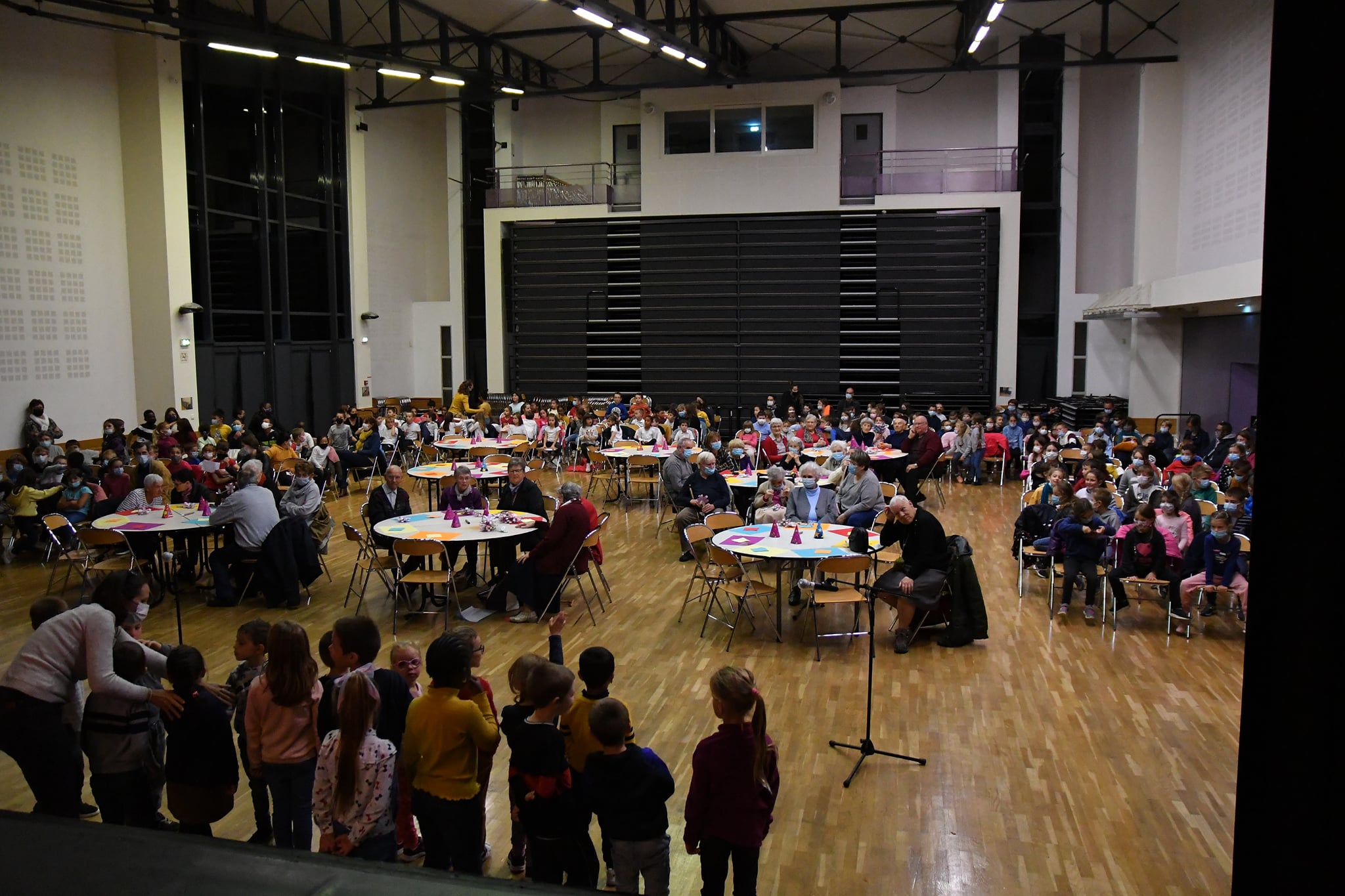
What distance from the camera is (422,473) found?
11320mm

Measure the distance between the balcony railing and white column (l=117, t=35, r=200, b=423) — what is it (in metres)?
13.7

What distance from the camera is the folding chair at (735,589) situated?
7.48m

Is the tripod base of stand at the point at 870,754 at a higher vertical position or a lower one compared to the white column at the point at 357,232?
lower

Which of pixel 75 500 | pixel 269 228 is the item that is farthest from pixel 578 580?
pixel 269 228

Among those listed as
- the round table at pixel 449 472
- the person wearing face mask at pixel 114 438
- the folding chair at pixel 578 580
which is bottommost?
the folding chair at pixel 578 580

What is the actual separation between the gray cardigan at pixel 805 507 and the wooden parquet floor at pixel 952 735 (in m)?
1.23

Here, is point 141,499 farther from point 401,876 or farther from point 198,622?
point 401,876

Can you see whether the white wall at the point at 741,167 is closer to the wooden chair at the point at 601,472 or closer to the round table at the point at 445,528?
the wooden chair at the point at 601,472

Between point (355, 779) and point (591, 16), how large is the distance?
40.2 ft

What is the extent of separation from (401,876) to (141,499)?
9239mm

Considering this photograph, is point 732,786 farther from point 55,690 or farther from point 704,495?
point 704,495

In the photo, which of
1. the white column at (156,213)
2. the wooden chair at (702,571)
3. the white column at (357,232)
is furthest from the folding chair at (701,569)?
the white column at (357,232)

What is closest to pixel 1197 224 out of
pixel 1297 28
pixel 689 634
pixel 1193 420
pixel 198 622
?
pixel 1193 420

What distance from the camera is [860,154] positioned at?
22.4m
